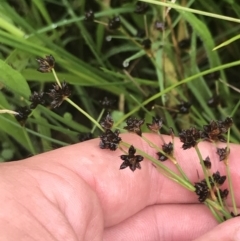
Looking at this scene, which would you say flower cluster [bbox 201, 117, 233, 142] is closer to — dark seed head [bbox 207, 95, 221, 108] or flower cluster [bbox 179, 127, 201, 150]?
flower cluster [bbox 179, 127, 201, 150]

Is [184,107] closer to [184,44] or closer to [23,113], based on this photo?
[184,44]

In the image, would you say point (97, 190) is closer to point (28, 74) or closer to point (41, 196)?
point (41, 196)

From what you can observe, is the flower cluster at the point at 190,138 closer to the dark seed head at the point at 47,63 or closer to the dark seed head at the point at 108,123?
the dark seed head at the point at 108,123

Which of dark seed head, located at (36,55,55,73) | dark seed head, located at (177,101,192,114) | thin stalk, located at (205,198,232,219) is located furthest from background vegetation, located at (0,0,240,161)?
thin stalk, located at (205,198,232,219)

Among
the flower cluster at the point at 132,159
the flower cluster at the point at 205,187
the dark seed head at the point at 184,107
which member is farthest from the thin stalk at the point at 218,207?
the dark seed head at the point at 184,107

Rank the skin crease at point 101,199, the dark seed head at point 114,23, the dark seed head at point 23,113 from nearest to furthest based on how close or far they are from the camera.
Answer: the skin crease at point 101,199 → the dark seed head at point 23,113 → the dark seed head at point 114,23
